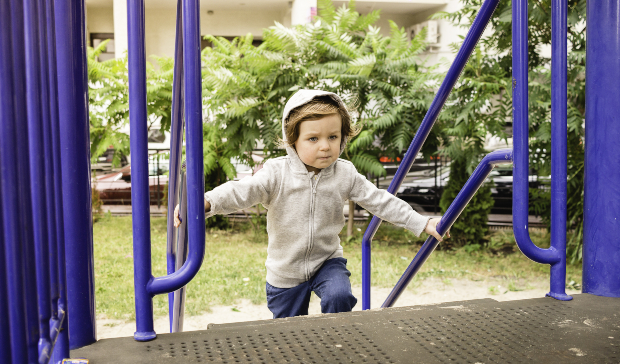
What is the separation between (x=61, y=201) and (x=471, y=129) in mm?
4467

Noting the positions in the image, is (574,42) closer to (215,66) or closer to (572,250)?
(572,250)

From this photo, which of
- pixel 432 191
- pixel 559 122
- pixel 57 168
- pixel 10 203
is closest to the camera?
pixel 10 203

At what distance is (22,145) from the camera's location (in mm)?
849

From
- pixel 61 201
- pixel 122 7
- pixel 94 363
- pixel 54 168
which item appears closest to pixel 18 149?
pixel 54 168

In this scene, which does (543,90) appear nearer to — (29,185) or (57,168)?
(57,168)

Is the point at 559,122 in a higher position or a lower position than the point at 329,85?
lower

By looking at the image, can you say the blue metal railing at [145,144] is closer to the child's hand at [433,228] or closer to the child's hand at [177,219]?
the child's hand at [177,219]

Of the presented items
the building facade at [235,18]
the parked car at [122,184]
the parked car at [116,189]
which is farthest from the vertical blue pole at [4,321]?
the building facade at [235,18]

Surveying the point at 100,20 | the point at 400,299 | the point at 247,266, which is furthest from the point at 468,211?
the point at 100,20

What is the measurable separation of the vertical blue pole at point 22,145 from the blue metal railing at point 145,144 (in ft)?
1.13

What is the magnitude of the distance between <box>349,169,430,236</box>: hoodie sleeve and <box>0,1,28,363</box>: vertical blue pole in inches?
57.1

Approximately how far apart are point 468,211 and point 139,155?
4885 mm

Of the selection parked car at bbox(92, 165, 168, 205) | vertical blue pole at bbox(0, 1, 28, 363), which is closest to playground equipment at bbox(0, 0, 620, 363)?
vertical blue pole at bbox(0, 1, 28, 363)

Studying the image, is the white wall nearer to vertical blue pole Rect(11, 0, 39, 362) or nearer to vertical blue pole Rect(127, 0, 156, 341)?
vertical blue pole Rect(127, 0, 156, 341)
